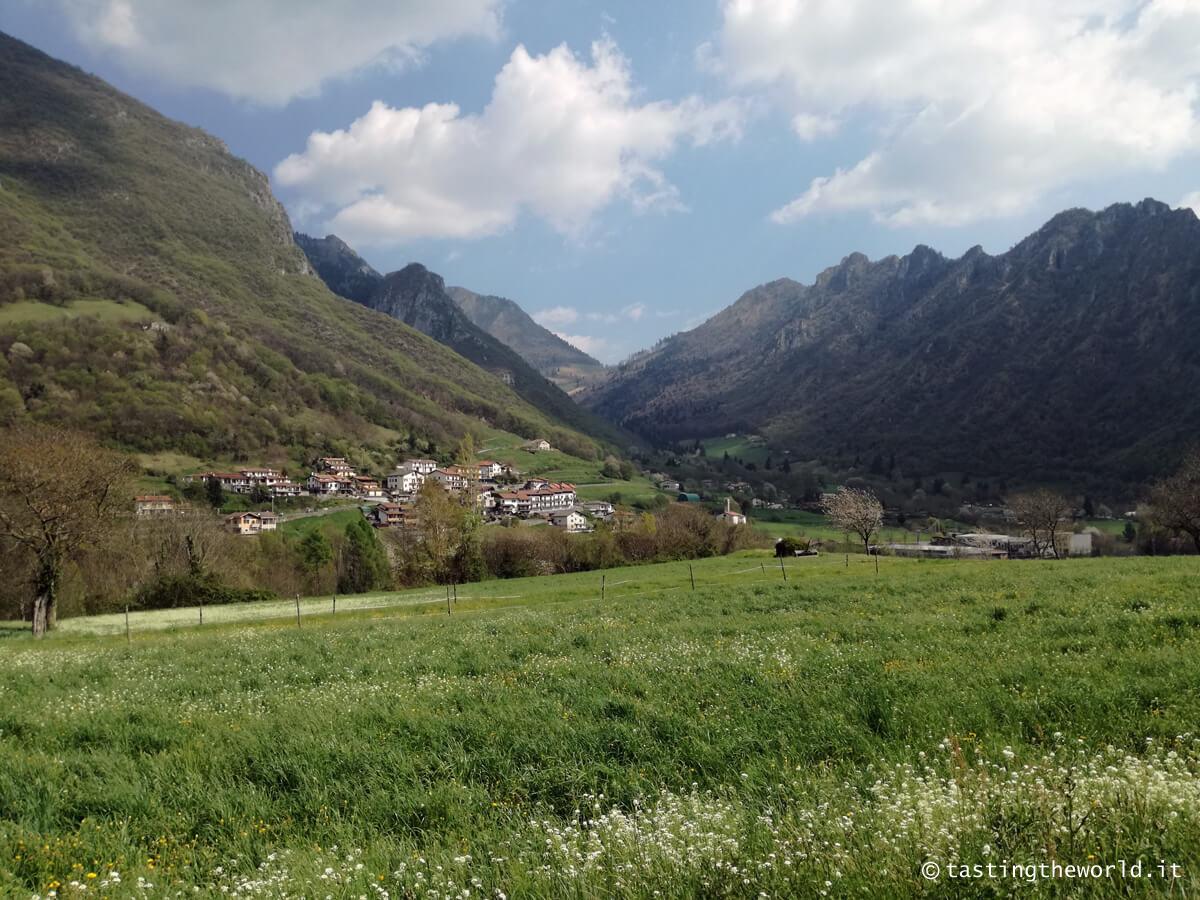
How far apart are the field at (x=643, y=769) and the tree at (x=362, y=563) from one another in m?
66.7

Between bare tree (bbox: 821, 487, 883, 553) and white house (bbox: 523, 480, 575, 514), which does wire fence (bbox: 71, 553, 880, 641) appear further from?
white house (bbox: 523, 480, 575, 514)

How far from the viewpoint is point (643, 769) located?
7254 mm

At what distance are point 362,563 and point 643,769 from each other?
263ft

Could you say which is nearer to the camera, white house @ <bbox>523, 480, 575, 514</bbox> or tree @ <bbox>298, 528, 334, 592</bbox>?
tree @ <bbox>298, 528, 334, 592</bbox>

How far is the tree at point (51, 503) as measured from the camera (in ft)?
119

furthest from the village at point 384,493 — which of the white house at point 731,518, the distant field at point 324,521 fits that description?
the white house at point 731,518

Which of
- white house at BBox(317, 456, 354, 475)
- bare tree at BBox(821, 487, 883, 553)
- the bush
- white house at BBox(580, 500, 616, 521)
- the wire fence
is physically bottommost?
the bush

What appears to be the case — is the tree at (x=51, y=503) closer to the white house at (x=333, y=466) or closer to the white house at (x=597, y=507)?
the white house at (x=597, y=507)

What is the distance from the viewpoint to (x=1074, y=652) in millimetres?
10539

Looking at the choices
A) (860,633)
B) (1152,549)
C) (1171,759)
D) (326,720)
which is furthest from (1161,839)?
(1152,549)

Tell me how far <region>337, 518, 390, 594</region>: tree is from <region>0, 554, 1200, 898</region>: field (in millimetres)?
66722

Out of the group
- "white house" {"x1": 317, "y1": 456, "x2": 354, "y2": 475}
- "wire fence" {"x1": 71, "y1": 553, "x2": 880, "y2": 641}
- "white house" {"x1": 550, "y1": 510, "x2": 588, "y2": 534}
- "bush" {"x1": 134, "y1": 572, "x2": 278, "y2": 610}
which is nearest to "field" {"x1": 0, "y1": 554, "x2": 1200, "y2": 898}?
"wire fence" {"x1": 71, "y1": 553, "x2": 880, "y2": 641}

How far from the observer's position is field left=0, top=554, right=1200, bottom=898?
4469mm

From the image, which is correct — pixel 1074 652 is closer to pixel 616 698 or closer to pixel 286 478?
pixel 616 698
